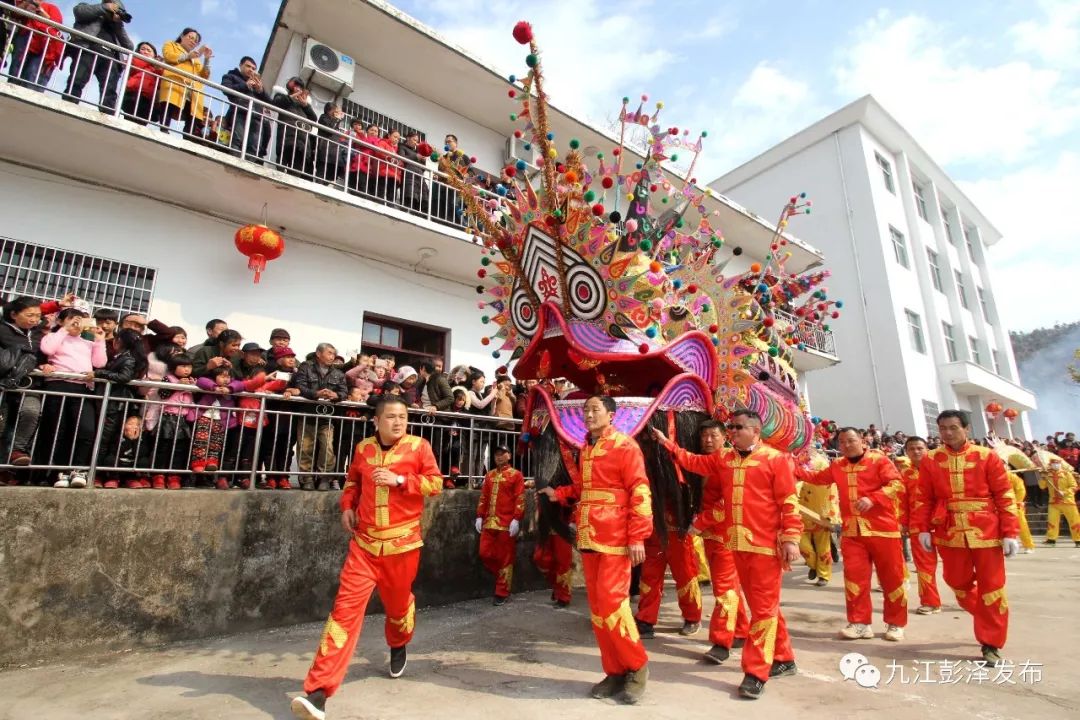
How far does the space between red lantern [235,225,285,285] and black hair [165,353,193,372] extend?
2.05m

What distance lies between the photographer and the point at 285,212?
7.78m

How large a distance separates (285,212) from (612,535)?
6224 millimetres

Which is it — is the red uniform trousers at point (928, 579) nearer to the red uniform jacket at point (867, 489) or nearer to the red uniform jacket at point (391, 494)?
the red uniform jacket at point (867, 489)

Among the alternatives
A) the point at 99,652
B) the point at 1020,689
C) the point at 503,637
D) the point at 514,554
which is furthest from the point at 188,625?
the point at 1020,689

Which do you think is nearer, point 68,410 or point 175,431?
point 68,410

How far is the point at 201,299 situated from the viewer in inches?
292

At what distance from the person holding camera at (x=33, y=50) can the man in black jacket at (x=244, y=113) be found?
5.32 ft

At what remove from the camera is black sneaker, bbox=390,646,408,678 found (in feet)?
13.0

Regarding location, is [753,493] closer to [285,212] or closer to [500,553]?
[500,553]

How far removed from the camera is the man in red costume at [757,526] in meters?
3.70

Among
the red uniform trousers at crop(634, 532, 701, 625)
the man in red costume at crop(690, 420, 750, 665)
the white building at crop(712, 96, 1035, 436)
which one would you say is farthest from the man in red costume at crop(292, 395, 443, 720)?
the white building at crop(712, 96, 1035, 436)

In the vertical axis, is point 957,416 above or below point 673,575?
above

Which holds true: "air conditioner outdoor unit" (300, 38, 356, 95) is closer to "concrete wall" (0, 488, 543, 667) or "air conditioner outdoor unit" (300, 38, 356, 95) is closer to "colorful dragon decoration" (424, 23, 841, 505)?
"colorful dragon decoration" (424, 23, 841, 505)

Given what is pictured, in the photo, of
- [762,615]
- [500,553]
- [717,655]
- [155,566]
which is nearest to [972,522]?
[762,615]
